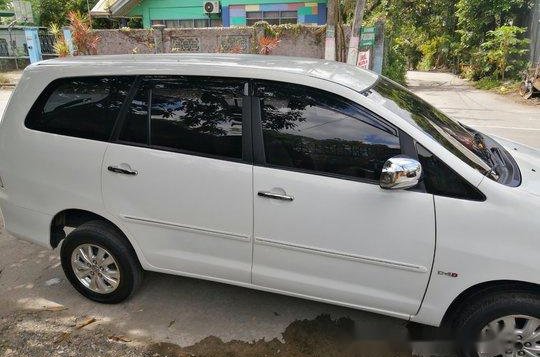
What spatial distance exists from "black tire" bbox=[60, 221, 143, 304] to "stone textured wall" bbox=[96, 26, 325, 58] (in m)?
12.7

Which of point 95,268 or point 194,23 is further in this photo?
point 194,23

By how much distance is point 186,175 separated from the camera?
9.61 feet

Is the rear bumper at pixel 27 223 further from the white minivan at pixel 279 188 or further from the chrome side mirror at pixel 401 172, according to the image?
the chrome side mirror at pixel 401 172

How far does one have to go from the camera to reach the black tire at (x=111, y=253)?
3.29m

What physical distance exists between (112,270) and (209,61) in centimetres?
168

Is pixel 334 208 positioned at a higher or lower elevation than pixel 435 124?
lower

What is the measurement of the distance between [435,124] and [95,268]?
2618 millimetres

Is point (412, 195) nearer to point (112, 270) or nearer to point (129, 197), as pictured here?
point (129, 197)

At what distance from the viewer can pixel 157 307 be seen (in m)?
3.47

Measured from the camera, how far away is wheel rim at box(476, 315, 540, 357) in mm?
2496

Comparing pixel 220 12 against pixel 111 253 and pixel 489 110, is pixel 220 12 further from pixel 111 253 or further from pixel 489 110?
pixel 111 253

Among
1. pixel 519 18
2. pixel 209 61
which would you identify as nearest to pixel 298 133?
pixel 209 61

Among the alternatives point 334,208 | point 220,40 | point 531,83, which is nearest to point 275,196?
point 334,208

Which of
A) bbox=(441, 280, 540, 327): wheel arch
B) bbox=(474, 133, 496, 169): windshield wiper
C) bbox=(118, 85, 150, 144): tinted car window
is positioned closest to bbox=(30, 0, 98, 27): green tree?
bbox=(118, 85, 150, 144): tinted car window
